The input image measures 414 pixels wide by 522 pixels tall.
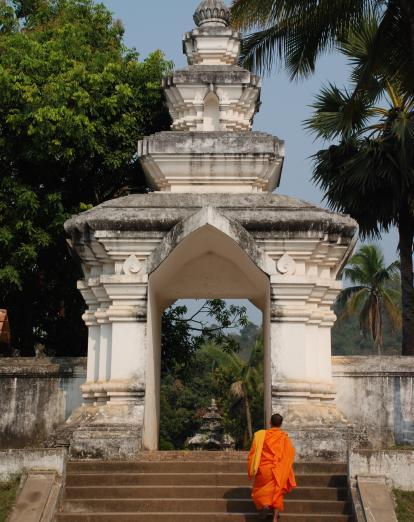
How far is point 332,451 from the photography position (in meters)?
9.58

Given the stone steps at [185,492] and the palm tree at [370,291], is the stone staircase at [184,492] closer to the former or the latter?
the stone steps at [185,492]

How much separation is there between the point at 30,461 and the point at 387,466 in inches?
146

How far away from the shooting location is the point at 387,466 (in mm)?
8664

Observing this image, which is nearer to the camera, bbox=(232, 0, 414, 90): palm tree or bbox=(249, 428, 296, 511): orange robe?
bbox=(249, 428, 296, 511): orange robe

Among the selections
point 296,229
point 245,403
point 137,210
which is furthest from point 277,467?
point 245,403

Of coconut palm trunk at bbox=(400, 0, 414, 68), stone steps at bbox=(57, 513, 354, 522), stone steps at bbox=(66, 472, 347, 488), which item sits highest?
coconut palm trunk at bbox=(400, 0, 414, 68)

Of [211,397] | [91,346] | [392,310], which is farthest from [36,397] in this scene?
[211,397]

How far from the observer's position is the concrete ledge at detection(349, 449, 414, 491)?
861 cm

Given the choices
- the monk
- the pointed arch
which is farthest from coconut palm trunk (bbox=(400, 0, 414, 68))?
the monk

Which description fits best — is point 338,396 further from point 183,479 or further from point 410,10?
point 410,10

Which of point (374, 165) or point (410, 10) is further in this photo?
point (374, 165)

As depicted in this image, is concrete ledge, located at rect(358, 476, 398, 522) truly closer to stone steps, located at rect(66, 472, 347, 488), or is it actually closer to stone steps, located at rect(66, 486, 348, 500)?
stone steps, located at rect(66, 486, 348, 500)

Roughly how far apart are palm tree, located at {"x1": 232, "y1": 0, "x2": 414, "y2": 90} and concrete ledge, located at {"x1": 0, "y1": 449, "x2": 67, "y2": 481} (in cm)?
716

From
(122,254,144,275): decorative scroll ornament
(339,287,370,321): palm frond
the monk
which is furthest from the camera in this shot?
(339,287,370,321): palm frond
